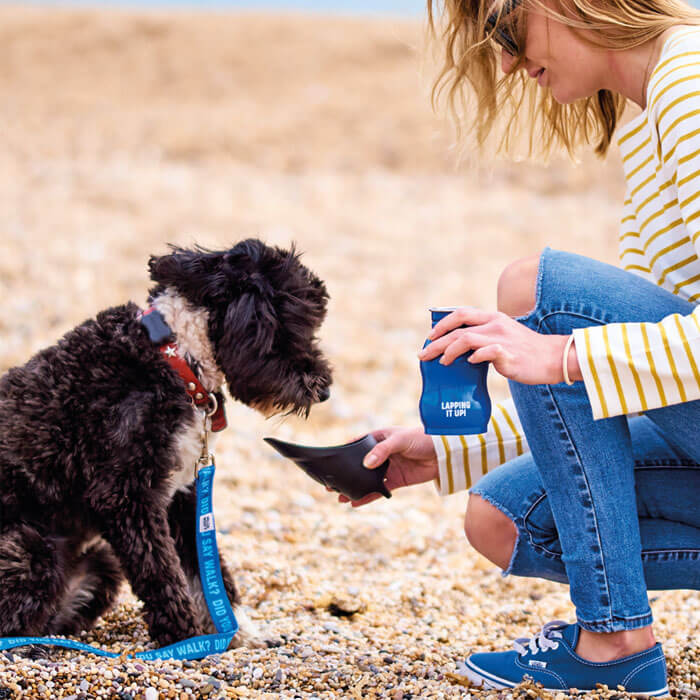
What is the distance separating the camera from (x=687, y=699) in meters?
2.43

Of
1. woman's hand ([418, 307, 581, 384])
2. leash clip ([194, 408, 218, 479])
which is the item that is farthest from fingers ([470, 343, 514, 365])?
leash clip ([194, 408, 218, 479])

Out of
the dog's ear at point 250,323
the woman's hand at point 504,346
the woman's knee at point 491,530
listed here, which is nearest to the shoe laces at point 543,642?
the woman's knee at point 491,530

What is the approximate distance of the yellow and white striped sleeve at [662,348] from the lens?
204 centimetres

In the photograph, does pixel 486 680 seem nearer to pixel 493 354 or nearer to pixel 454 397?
pixel 454 397

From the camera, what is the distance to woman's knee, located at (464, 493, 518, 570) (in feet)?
8.62

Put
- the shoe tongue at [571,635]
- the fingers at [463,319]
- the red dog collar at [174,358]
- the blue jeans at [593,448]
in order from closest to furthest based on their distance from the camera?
the fingers at [463,319] → the blue jeans at [593,448] → the shoe tongue at [571,635] → the red dog collar at [174,358]

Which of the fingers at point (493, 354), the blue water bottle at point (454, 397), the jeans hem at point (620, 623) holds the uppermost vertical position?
the fingers at point (493, 354)

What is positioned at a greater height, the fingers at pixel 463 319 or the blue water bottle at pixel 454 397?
the fingers at pixel 463 319

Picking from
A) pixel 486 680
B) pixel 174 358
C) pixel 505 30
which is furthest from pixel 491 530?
pixel 505 30

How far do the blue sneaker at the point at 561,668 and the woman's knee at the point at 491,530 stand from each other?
10.3 inches

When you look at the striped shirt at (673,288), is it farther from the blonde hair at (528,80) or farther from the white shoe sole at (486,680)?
the white shoe sole at (486,680)

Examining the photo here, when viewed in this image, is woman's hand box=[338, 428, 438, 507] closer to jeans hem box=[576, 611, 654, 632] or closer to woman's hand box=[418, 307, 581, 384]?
woman's hand box=[418, 307, 581, 384]

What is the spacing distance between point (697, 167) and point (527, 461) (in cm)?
104

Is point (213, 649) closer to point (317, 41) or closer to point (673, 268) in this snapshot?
→ point (673, 268)
